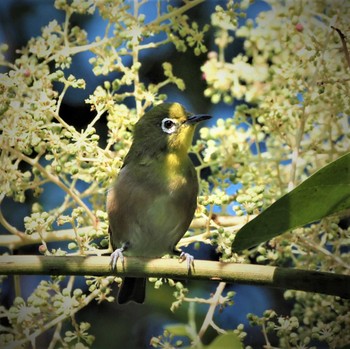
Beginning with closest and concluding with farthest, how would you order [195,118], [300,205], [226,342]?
[226,342], [300,205], [195,118]

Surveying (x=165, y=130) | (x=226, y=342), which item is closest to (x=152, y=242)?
(x=165, y=130)

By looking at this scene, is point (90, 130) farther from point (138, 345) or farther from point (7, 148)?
point (138, 345)

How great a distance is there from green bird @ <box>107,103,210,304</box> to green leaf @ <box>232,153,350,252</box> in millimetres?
436

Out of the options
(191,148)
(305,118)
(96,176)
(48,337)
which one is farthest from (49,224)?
(305,118)

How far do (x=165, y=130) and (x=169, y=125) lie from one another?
2 centimetres

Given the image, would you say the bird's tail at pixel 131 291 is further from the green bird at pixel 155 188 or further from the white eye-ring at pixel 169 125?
the white eye-ring at pixel 169 125

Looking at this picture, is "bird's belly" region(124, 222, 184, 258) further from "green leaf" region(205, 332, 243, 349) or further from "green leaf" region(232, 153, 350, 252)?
"green leaf" region(205, 332, 243, 349)

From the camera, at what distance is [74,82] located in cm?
124

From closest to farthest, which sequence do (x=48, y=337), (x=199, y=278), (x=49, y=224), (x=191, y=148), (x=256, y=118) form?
(x=199, y=278) < (x=49, y=224) < (x=48, y=337) < (x=191, y=148) < (x=256, y=118)

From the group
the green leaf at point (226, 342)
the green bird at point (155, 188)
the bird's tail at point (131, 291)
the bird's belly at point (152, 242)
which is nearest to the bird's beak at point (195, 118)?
the green bird at point (155, 188)

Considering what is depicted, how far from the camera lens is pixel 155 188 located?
1421 millimetres

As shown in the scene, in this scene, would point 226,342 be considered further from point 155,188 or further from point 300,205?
point 155,188

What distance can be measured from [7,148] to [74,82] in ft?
0.57

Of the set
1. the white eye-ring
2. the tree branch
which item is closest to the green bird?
the white eye-ring
